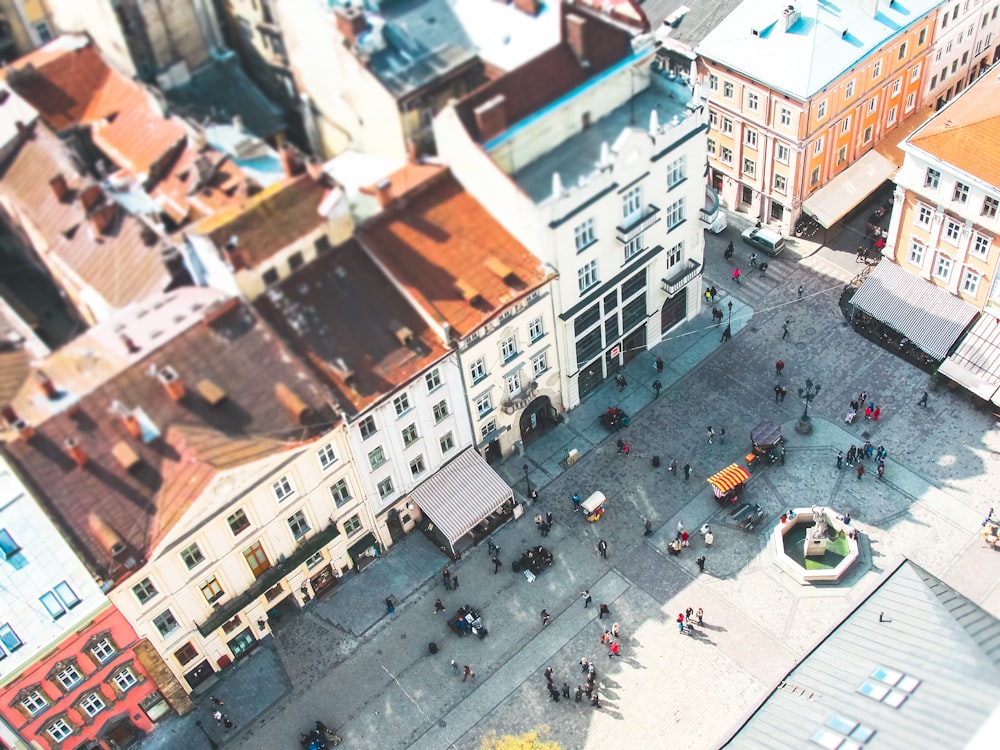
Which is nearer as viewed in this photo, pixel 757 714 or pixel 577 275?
pixel 757 714

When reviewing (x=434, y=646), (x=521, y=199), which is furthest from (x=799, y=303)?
(x=434, y=646)

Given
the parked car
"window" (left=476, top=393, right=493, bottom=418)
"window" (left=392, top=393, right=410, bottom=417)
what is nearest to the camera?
"window" (left=392, top=393, right=410, bottom=417)

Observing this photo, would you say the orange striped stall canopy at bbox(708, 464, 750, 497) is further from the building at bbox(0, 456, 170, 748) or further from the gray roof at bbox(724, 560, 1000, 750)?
the building at bbox(0, 456, 170, 748)

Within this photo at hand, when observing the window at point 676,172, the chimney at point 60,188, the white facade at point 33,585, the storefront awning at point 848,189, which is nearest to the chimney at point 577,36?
the window at point 676,172

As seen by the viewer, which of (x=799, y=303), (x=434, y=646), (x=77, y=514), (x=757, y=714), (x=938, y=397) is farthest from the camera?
(x=799, y=303)

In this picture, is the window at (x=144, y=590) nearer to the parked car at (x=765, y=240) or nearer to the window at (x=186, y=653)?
the window at (x=186, y=653)

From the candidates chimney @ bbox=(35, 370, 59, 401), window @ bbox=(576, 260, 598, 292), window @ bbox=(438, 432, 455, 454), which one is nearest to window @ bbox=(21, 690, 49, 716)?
chimney @ bbox=(35, 370, 59, 401)

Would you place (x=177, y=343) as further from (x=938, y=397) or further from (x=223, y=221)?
(x=938, y=397)
